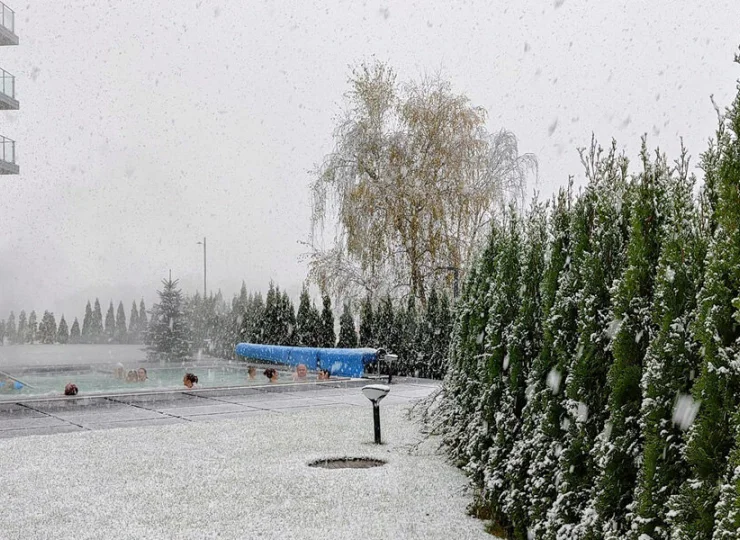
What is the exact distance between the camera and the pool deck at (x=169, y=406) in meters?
9.15

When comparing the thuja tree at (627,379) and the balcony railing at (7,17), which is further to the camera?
the balcony railing at (7,17)

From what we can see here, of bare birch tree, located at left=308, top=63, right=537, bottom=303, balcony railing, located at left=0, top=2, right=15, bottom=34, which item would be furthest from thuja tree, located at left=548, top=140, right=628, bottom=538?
balcony railing, located at left=0, top=2, right=15, bottom=34

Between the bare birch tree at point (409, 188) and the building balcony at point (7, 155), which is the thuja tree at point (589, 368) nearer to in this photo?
the bare birch tree at point (409, 188)

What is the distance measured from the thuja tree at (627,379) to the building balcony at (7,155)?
21.7 m

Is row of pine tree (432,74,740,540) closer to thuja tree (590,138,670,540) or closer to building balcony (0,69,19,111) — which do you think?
thuja tree (590,138,670,540)

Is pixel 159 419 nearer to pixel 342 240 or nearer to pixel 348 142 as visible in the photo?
pixel 342 240

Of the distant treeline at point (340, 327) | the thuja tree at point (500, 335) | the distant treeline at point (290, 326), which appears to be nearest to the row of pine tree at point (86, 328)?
the distant treeline at point (290, 326)

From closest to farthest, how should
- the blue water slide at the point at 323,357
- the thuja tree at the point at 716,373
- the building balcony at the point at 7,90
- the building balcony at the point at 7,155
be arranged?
the thuja tree at the point at 716,373
the blue water slide at the point at 323,357
the building balcony at the point at 7,155
the building balcony at the point at 7,90

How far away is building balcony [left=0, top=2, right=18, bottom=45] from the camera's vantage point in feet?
74.8

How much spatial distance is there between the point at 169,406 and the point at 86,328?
2728 cm

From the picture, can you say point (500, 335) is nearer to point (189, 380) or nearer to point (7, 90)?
point (189, 380)

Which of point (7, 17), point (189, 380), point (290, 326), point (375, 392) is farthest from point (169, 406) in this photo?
point (7, 17)

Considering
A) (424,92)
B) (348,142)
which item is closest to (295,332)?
(348,142)

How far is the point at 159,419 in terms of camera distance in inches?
378
